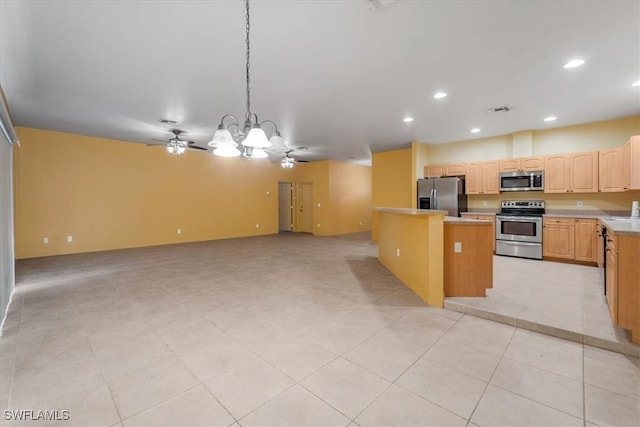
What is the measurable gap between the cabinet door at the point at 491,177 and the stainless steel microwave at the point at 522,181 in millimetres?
101

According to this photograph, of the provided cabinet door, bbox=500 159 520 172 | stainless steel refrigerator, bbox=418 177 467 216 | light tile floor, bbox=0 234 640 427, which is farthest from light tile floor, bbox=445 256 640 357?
cabinet door, bbox=500 159 520 172

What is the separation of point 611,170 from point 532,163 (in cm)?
113

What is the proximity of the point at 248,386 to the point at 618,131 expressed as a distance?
7232mm

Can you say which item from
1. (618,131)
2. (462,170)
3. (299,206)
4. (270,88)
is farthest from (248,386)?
(299,206)

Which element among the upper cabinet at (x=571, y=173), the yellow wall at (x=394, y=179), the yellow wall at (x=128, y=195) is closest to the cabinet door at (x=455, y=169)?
the yellow wall at (x=394, y=179)

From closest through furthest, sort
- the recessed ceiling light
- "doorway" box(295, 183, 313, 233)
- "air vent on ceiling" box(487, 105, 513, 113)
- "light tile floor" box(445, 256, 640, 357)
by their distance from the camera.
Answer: "light tile floor" box(445, 256, 640, 357) < the recessed ceiling light < "air vent on ceiling" box(487, 105, 513, 113) < "doorway" box(295, 183, 313, 233)

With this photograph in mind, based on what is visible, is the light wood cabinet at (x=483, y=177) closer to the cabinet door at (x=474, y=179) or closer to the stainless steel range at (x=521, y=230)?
the cabinet door at (x=474, y=179)

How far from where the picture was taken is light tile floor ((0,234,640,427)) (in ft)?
5.45

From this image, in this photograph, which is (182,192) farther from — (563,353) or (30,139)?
(563,353)

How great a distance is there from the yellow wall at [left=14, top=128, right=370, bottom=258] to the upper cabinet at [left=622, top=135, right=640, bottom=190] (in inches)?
279

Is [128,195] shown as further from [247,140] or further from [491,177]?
[491,177]

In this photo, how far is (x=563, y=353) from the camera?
228 cm

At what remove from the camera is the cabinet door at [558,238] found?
5.04m

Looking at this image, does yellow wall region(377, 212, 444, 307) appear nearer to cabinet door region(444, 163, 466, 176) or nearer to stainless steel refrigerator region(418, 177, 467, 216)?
stainless steel refrigerator region(418, 177, 467, 216)
